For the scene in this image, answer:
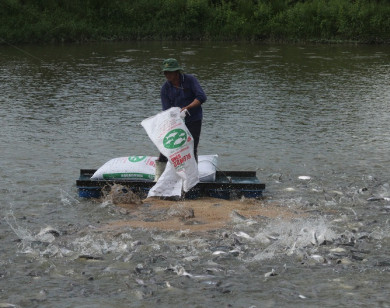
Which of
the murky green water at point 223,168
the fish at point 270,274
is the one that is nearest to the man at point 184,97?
the murky green water at point 223,168

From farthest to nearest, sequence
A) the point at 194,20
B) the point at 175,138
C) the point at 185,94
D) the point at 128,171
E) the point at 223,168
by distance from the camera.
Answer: the point at 194,20 → the point at 223,168 → the point at 128,171 → the point at 185,94 → the point at 175,138

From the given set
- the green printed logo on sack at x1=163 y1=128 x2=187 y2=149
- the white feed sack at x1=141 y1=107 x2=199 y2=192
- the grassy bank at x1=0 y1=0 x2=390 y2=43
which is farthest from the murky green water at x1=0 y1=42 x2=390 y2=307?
the grassy bank at x1=0 y1=0 x2=390 y2=43

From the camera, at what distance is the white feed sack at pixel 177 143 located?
919 centimetres

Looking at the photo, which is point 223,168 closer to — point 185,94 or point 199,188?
point 199,188

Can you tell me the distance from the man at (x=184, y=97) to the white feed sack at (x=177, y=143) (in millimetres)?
232

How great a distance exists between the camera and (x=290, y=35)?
40.8 meters

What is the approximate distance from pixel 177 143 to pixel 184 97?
0.74 metres

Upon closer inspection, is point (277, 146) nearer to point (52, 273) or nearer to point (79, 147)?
point (79, 147)

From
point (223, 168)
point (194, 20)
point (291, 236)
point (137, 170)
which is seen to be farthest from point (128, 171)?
point (194, 20)

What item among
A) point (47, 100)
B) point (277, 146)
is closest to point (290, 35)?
point (47, 100)

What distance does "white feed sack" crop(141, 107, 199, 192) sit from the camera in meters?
9.19

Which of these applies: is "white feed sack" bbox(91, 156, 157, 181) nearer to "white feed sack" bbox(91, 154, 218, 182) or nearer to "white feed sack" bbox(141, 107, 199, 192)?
"white feed sack" bbox(91, 154, 218, 182)

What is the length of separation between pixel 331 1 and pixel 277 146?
3252 cm

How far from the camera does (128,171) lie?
977cm
